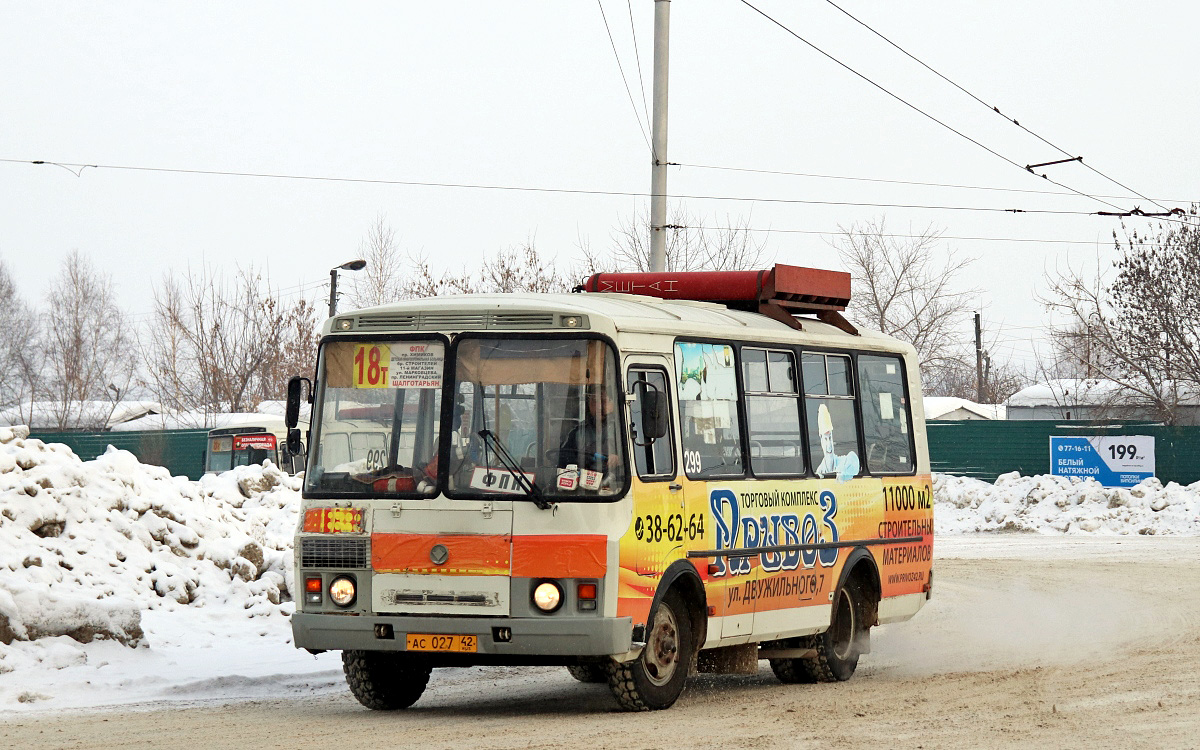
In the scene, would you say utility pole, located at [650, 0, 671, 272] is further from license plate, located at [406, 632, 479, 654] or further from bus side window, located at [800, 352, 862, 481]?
license plate, located at [406, 632, 479, 654]

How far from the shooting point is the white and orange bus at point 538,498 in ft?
31.3

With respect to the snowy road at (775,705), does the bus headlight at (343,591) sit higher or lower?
higher

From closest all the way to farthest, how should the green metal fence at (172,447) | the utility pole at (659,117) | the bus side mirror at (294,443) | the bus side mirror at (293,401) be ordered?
the bus side mirror at (293,401)
the bus side mirror at (294,443)
the utility pole at (659,117)
the green metal fence at (172,447)

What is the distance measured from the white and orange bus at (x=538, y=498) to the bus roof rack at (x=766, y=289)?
4.31 feet

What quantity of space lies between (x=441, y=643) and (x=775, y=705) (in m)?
2.57

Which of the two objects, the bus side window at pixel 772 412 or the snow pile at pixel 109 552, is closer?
the bus side window at pixel 772 412

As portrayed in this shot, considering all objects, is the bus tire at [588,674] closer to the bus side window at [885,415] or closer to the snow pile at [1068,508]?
the bus side window at [885,415]

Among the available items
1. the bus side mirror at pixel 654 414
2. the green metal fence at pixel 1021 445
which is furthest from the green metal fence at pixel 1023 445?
the bus side mirror at pixel 654 414

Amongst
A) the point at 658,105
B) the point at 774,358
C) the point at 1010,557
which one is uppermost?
the point at 658,105

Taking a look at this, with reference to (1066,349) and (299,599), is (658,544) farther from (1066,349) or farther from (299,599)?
(1066,349)

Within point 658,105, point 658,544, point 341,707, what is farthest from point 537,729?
point 658,105

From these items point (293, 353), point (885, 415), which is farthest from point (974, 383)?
point (885, 415)

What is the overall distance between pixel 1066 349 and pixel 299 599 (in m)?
36.6

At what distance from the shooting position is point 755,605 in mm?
11289
